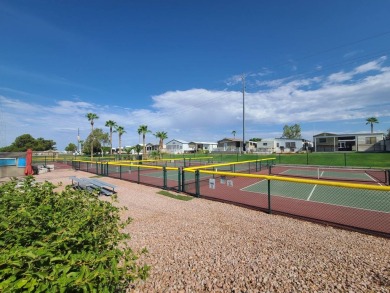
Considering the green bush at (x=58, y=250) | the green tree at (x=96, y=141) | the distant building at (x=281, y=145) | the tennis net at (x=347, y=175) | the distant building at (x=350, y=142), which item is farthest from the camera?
the green tree at (x=96, y=141)

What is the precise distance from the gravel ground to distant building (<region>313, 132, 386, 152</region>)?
2474 inches

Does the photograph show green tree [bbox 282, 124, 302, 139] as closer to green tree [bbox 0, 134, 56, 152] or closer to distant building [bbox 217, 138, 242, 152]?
distant building [bbox 217, 138, 242, 152]

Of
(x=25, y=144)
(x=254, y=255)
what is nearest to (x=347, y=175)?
(x=254, y=255)

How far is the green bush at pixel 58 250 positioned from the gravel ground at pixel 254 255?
1825 mm

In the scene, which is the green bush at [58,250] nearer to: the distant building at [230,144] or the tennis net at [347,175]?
the tennis net at [347,175]

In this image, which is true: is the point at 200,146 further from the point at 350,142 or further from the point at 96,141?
the point at 350,142

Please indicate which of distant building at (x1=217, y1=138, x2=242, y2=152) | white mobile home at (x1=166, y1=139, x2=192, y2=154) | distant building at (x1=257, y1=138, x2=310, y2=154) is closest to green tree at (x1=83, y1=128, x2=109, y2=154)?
white mobile home at (x1=166, y1=139, x2=192, y2=154)

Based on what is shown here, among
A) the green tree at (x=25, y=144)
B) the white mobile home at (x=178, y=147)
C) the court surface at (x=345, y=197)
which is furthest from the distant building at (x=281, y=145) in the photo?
the green tree at (x=25, y=144)

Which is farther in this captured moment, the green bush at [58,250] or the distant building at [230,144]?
the distant building at [230,144]

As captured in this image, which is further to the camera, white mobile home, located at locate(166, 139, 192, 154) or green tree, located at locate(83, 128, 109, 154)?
white mobile home, located at locate(166, 139, 192, 154)

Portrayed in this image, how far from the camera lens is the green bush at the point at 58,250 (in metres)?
1.42

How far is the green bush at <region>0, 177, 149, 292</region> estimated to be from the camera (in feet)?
4.65

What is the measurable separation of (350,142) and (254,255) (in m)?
68.5

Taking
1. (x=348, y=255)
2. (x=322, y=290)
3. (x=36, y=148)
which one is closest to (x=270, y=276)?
(x=322, y=290)
